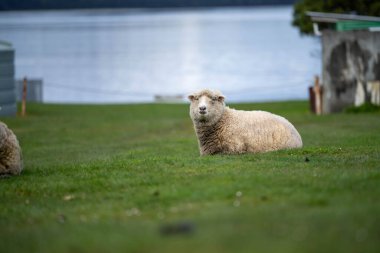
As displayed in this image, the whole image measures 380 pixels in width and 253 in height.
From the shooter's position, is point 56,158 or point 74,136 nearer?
point 56,158

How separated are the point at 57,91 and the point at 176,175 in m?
60.2

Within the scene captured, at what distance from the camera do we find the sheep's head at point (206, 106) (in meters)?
15.4

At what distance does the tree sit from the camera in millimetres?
45219

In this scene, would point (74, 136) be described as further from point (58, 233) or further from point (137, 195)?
point (58, 233)

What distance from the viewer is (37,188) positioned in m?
11.8

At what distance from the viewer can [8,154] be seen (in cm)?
1348

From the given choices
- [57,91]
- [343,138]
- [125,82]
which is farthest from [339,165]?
[125,82]

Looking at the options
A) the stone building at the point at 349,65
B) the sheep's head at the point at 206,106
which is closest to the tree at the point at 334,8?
the stone building at the point at 349,65

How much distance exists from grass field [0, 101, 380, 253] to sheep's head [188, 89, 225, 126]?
157cm

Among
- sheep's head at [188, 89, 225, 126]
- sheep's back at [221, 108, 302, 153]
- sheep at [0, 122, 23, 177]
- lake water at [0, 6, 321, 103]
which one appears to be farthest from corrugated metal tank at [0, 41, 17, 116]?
sheep at [0, 122, 23, 177]

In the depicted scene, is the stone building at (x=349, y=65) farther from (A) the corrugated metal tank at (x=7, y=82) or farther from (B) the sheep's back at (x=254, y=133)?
(B) the sheep's back at (x=254, y=133)

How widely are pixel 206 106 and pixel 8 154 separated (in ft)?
12.2

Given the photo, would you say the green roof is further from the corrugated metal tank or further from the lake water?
the lake water

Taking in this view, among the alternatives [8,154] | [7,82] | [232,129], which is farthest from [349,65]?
[8,154]
